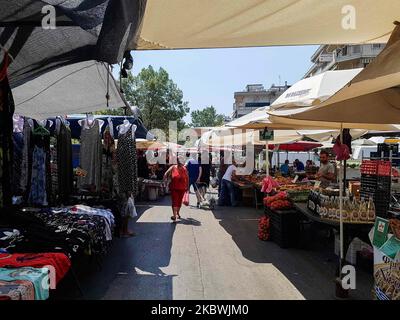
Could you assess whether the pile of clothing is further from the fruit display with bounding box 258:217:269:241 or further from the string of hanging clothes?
the fruit display with bounding box 258:217:269:241

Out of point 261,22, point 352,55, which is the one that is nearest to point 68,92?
point 261,22

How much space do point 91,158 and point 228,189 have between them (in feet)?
23.1

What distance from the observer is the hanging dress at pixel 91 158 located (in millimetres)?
6617

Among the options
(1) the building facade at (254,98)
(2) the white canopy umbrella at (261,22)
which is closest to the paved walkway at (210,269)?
(2) the white canopy umbrella at (261,22)

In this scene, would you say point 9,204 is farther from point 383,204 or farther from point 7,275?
point 383,204

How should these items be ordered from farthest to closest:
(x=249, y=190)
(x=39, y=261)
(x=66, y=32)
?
(x=249, y=190) < (x=39, y=261) < (x=66, y=32)

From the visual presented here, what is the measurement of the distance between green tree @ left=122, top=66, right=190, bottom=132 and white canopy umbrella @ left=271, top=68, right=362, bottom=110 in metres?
40.2

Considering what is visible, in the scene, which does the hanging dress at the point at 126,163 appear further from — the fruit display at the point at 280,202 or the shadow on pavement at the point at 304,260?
the fruit display at the point at 280,202

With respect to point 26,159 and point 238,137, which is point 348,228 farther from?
point 238,137

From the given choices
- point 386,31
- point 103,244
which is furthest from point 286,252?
point 386,31

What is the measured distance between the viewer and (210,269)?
5.51m

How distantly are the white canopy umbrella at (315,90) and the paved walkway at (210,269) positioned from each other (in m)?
2.54

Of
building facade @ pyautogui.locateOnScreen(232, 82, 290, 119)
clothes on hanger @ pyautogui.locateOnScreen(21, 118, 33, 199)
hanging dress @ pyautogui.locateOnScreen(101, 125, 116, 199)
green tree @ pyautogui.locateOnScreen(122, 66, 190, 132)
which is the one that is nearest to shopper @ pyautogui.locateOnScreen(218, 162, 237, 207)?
hanging dress @ pyautogui.locateOnScreen(101, 125, 116, 199)

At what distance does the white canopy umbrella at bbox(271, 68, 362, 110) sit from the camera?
474cm
